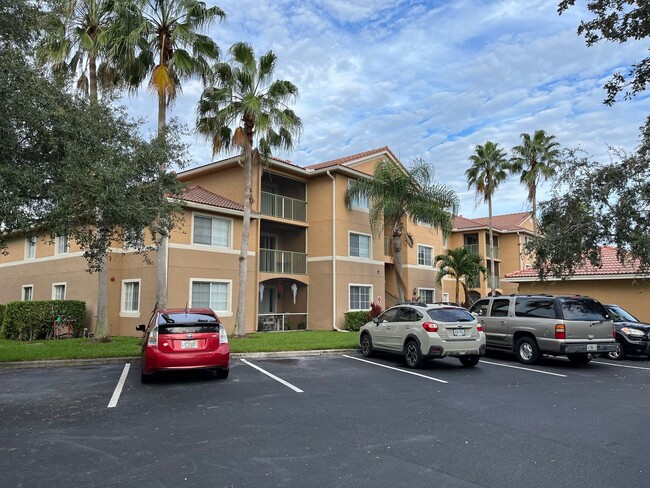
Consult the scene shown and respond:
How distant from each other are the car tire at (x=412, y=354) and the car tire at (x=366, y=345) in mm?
1867

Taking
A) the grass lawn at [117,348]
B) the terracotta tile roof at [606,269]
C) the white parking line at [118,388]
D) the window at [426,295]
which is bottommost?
the white parking line at [118,388]

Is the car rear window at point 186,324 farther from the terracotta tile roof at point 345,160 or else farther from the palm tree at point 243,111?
the terracotta tile roof at point 345,160

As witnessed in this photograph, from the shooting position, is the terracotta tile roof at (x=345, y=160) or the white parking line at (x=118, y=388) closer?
the white parking line at (x=118, y=388)

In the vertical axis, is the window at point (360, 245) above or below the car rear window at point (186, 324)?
above

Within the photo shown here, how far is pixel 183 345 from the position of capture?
981 cm

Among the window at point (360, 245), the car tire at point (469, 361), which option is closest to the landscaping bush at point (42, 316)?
the window at point (360, 245)

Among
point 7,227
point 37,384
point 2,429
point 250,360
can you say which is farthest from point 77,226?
point 250,360

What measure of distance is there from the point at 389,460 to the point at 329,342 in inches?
469

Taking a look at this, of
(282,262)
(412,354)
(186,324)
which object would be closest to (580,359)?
(412,354)

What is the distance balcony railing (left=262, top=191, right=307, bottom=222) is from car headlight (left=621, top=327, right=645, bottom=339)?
50.5 ft

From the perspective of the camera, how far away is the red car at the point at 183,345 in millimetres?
9617

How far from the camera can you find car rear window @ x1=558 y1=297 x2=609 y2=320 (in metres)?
12.7

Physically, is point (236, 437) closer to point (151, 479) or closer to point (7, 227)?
point (151, 479)

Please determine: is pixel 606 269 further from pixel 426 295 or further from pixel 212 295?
pixel 212 295
